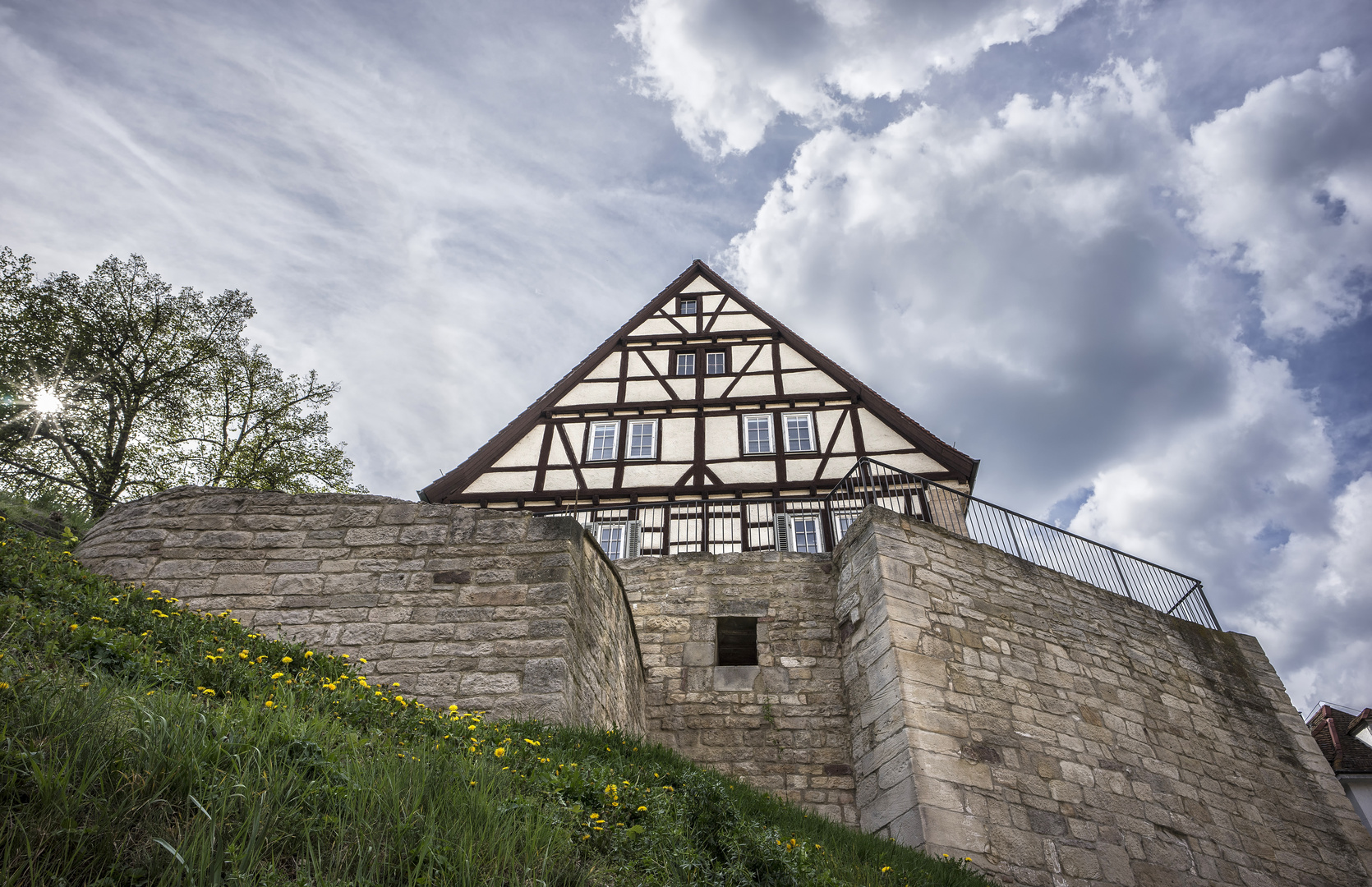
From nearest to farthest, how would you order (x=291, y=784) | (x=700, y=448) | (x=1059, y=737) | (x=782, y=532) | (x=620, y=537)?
(x=291, y=784) < (x=1059, y=737) < (x=782, y=532) < (x=620, y=537) < (x=700, y=448)

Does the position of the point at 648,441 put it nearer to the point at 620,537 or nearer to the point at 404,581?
the point at 620,537

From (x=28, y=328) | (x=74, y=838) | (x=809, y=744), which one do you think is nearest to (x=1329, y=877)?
(x=809, y=744)

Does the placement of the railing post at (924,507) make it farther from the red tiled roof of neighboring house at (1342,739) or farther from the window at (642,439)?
the red tiled roof of neighboring house at (1342,739)

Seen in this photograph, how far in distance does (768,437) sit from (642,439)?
2.39 metres

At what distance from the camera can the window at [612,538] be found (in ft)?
44.1

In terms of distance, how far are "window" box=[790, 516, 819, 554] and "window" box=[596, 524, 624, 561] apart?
9.26ft

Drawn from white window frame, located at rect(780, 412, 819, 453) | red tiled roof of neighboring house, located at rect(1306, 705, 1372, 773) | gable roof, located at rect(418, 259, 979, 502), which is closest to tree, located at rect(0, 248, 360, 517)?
gable roof, located at rect(418, 259, 979, 502)

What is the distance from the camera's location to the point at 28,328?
613 inches

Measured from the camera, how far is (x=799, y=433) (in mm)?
15531

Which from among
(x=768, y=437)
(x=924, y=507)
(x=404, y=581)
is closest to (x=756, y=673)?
(x=404, y=581)

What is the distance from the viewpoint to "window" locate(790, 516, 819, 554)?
13.5 metres

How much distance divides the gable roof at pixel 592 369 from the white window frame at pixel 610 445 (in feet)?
3.42

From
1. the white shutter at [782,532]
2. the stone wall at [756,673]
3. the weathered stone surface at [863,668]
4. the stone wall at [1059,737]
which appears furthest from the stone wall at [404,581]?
the white shutter at [782,532]

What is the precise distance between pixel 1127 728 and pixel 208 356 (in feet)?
58.8
